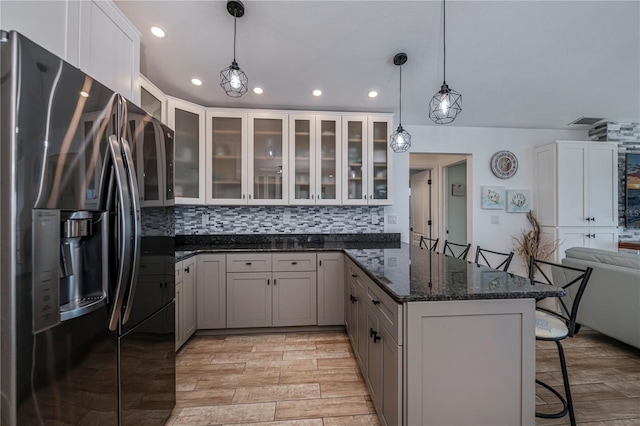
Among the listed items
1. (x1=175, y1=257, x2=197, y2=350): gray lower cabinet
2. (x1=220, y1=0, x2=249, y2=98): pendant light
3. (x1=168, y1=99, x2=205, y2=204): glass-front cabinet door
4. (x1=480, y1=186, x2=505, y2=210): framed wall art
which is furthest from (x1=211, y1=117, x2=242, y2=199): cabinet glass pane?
(x1=480, y1=186, x2=505, y2=210): framed wall art

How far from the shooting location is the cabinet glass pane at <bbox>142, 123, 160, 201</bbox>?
4.31 feet

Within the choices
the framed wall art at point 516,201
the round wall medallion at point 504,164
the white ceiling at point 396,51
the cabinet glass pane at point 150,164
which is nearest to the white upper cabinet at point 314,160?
the white ceiling at point 396,51

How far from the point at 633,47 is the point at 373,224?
2735 millimetres

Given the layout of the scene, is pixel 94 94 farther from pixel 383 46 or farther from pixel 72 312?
pixel 383 46

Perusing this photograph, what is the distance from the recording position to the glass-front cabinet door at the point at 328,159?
124 inches

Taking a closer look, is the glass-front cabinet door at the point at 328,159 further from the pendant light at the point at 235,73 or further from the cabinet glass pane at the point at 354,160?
the pendant light at the point at 235,73

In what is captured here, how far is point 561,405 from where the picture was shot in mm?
1725

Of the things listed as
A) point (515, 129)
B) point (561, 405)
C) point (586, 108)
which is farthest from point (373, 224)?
point (586, 108)

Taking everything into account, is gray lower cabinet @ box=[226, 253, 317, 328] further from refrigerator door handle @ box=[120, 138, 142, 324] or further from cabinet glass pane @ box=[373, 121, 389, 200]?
refrigerator door handle @ box=[120, 138, 142, 324]

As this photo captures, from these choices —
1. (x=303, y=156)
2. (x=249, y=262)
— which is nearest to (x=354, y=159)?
(x=303, y=156)

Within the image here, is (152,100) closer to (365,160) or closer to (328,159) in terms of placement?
(328,159)

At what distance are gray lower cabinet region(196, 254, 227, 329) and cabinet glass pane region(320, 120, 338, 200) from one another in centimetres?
138

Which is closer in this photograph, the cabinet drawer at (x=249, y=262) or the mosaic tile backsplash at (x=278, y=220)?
the cabinet drawer at (x=249, y=262)

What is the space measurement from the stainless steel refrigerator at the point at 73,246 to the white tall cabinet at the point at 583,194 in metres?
4.62
